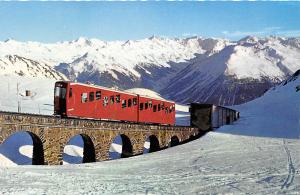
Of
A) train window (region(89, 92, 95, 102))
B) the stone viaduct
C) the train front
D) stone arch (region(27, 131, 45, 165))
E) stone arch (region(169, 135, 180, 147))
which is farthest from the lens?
stone arch (region(169, 135, 180, 147))

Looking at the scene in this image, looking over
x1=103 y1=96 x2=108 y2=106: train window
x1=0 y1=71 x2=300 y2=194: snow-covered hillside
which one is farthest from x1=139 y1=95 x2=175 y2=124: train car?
x1=0 y1=71 x2=300 y2=194: snow-covered hillside

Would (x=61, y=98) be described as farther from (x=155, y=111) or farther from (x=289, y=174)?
(x=289, y=174)

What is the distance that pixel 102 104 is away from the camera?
4403cm

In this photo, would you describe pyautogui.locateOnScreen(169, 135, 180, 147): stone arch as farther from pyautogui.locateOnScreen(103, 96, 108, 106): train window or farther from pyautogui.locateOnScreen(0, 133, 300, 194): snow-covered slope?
pyautogui.locateOnScreen(0, 133, 300, 194): snow-covered slope

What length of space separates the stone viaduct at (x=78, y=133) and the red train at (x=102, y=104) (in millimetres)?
1098

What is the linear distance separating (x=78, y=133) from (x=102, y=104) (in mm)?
5217

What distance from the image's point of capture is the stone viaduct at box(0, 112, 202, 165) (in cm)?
3344

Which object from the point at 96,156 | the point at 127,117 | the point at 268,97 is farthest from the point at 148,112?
the point at 268,97

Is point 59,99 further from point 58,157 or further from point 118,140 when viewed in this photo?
point 118,140

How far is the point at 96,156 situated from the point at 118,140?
27553 millimetres

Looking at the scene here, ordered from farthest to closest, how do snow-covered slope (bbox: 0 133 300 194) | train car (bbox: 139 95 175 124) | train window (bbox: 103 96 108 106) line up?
train car (bbox: 139 95 175 124)
train window (bbox: 103 96 108 106)
snow-covered slope (bbox: 0 133 300 194)

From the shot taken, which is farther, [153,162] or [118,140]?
[118,140]

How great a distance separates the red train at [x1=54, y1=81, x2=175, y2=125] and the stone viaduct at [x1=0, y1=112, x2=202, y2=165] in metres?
1.10

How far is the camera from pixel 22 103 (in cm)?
8469
